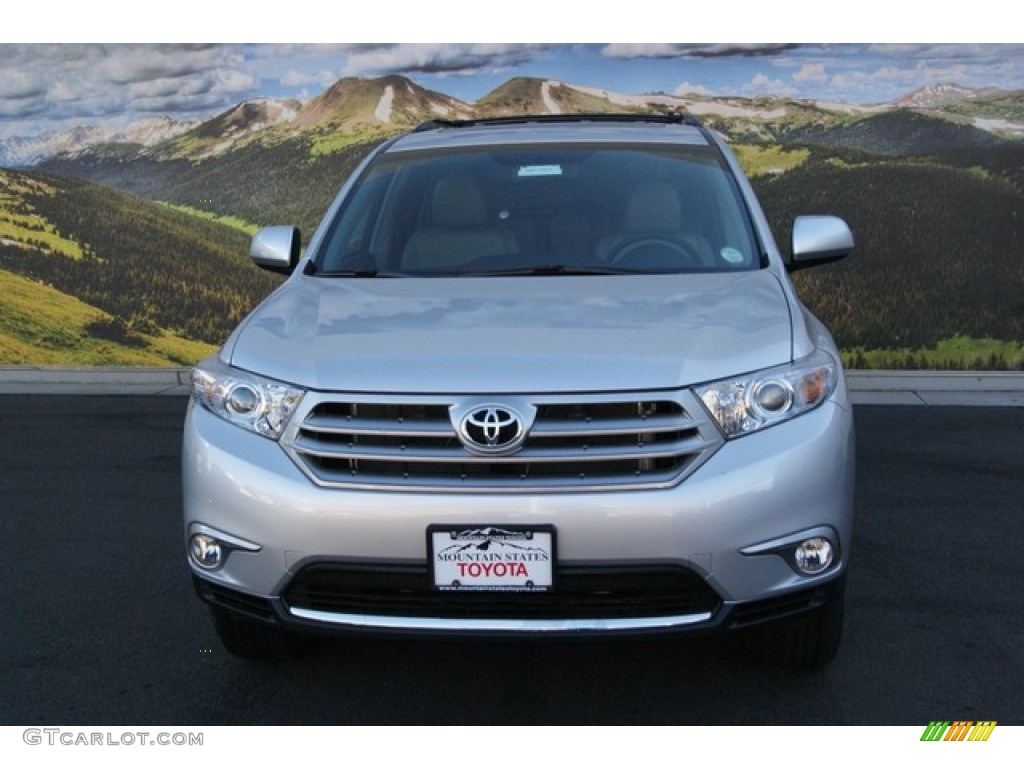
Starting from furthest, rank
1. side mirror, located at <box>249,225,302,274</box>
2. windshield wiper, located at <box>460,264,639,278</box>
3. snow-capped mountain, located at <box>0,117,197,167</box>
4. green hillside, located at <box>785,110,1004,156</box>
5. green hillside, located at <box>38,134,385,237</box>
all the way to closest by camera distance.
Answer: green hillside, located at <box>38,134,385,237</box> < snow-capped mountain, located at <box>0,117,197,167</box> < green hillside, located at <box>785,110,1004,156</box> < side mirror, located at <box>249,225,302,274</box> < windshield wiper, located at <box>460,264,639,278</box>

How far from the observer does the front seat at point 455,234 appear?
436 cm

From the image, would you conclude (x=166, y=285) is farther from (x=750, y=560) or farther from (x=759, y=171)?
(x=750, y=560)

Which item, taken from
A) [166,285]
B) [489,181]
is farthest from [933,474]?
[166,285]

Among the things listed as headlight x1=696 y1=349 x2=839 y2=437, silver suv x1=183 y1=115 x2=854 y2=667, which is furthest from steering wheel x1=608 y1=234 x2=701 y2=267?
headlight x1=696 y1=349 x2=839 y2=437

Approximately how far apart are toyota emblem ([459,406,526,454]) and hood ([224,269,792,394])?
8 cm

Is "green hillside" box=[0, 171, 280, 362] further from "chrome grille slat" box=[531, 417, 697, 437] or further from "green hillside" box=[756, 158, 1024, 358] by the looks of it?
"chrome grille slat" box=[531, 417, 697, 437]

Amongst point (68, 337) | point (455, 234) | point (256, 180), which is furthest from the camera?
point (256, 180)

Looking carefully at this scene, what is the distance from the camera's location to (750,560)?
3.06 meters

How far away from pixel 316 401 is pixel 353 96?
702 cm

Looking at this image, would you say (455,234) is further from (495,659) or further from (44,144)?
(44,144)

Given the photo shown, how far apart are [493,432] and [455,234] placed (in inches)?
62.8

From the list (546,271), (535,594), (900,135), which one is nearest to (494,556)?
(535,594)

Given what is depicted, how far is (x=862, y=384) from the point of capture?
909 cm
